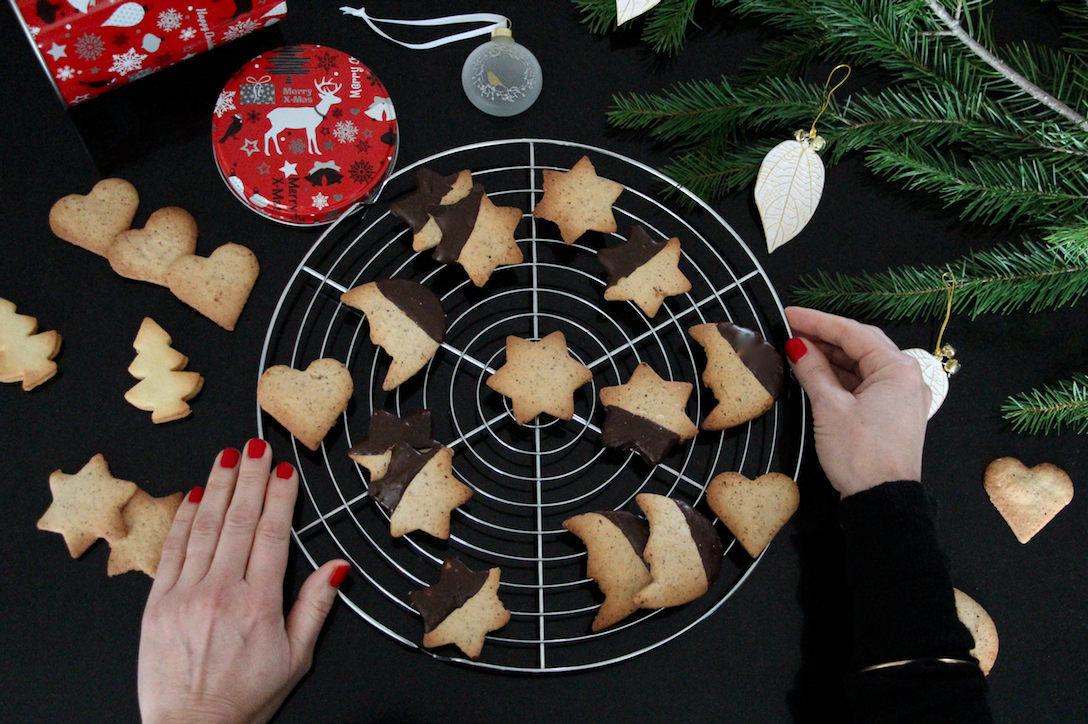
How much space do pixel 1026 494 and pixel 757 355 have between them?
2.33ft

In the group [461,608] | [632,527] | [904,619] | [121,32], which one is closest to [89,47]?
[121,32]

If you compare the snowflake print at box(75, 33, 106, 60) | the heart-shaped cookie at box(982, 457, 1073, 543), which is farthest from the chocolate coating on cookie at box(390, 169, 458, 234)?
the heart-shaped cookie at box(982, 457, 1073, 543)

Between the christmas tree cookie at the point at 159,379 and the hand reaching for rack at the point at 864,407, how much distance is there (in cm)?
131

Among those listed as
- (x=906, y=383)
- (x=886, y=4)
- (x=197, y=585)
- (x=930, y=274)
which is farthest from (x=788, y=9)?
(x=197, y=585)

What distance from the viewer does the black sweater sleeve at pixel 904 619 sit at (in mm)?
1376

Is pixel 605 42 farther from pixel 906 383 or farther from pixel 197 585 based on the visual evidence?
Result: pixel 197 585

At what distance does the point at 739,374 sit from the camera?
62.9 inches

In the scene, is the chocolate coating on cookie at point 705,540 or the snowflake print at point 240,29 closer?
the chocolate coating on cookie at point 705,540

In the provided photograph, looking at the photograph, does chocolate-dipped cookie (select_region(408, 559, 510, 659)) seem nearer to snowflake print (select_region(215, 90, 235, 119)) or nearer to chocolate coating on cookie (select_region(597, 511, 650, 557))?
chocolate coating on cookie (select_region(597, 511, 650, 557))

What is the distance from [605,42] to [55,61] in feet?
3.93

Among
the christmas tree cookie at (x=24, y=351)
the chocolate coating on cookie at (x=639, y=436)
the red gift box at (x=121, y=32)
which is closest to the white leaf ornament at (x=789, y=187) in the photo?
the chocolate coating on cookie at (x=639, y=436)

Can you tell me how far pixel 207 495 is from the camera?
1549 mm

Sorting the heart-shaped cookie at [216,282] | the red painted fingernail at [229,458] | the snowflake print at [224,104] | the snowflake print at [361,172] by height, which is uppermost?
the snowflake print at [224,104]

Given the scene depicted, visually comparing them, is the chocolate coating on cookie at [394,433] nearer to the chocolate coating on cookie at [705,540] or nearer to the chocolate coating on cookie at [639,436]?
the chocolate coating on cookie at [639,436]
